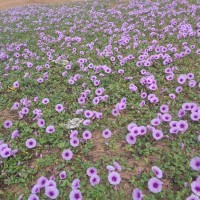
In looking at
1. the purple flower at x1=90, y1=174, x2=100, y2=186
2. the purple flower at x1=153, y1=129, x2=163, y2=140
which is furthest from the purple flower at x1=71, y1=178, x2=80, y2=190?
the purple flower at x1=153, y1=129, x2=163, y2=140

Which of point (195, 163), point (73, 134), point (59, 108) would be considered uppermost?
point (195, 163)

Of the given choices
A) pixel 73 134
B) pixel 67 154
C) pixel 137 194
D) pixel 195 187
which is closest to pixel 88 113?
pixel 73 134

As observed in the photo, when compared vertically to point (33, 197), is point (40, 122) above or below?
below

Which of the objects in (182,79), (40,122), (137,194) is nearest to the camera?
(137,194)

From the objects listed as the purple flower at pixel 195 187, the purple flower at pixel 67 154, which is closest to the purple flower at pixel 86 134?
the purple flower at pixel 67 154

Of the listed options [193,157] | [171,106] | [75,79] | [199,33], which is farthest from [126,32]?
[193,157]

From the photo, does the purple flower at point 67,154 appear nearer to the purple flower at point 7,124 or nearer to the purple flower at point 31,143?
the purple flower at point 31,143

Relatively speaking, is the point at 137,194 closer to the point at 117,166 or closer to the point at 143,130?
the point at 117,166
